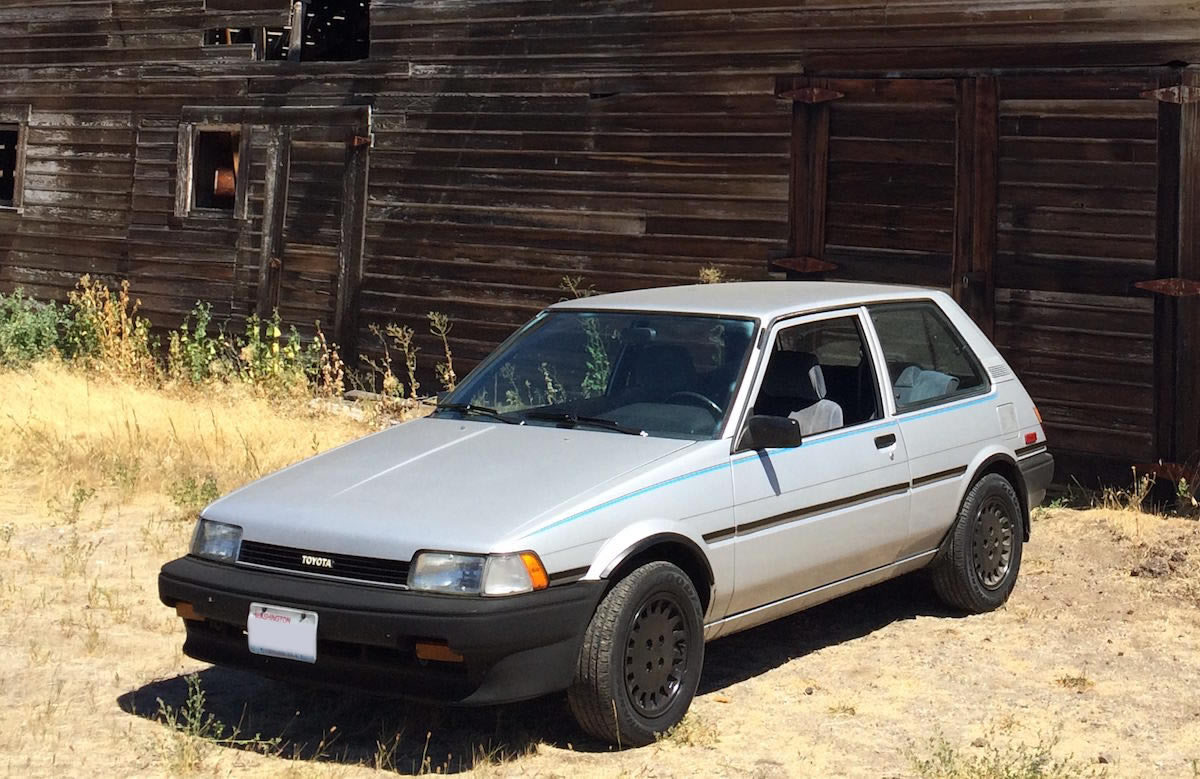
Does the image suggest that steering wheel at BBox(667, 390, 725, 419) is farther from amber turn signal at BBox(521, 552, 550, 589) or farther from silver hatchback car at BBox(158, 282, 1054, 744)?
amber turn signal at BBox(521, 552, 550, 589)

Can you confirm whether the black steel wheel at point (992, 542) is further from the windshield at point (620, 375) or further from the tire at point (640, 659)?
the tire at point (640, 659)

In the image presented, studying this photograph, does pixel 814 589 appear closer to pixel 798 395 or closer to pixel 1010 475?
pixel 798 395

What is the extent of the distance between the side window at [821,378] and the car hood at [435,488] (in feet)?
2.39

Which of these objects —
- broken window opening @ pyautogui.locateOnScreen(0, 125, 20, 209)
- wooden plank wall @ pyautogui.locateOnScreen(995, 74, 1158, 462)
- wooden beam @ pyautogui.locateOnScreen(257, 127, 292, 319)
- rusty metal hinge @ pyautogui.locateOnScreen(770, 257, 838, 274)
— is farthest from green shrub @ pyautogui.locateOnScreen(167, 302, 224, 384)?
wooden plank wall @ pyautogui.locateOnScreen(995, 74, 1158, 462)

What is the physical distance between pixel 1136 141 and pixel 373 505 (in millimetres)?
6600

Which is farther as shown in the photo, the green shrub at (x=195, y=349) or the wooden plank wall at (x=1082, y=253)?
the green shrub at (x=195, y=349)

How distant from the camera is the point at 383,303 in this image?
13633mm

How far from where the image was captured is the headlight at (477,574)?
4.70 metres

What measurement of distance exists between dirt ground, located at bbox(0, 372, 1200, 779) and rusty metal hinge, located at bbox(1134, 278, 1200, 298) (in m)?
2.21

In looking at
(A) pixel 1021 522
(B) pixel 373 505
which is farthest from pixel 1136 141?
(B) pixel 373 505

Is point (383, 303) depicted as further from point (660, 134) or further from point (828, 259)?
point (828, 259)

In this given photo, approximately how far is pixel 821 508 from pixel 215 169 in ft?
37.6

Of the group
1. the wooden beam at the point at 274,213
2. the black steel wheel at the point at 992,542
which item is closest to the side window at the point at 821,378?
the black steel wheel at the point at 992,542

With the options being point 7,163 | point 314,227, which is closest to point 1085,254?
point 314,227
